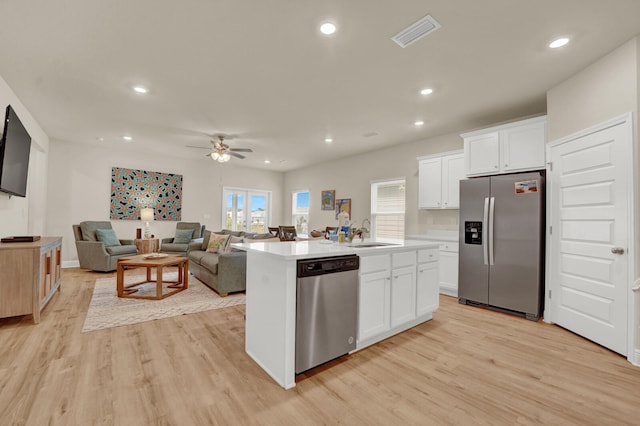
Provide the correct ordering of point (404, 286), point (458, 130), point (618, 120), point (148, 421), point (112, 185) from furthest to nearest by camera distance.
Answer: point (112, 185) → point (458, 130) → point (404, 286) → point (618, 120) → point (148, 421)

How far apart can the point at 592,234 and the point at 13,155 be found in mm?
6296

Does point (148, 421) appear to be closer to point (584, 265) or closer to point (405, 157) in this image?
point (584, 265)

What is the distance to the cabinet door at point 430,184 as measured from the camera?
4.81 m

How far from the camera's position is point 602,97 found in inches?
107

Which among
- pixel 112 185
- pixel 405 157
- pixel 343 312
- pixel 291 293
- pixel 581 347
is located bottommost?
pixel 581 347

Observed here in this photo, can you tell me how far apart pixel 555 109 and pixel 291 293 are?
3.64 metres

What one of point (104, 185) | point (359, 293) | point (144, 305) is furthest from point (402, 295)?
point (104, 185)

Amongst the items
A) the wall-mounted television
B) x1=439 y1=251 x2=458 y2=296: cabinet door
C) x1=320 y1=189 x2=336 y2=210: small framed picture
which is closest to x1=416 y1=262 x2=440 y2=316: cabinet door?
x1=439 y1=251 x2=458 y2=296: cabinet door

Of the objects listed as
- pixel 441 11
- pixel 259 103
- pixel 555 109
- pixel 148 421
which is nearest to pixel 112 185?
pixel 259 103

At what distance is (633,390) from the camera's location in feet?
6.47

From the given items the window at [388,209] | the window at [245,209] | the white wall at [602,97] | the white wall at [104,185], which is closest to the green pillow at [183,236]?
the white wall at [104,185]

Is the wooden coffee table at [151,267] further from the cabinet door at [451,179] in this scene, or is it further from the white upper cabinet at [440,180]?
the cabinet door at [451,179]

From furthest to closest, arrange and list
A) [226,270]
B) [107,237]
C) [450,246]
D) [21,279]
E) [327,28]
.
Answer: [107,237]
[450,246]
[226,270]
[21,279]
[327,28]

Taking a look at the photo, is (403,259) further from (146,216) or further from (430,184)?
(146,216)
